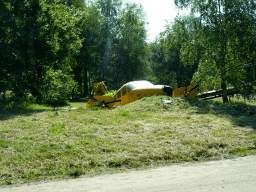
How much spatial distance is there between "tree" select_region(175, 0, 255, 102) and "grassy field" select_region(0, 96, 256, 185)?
3.55m

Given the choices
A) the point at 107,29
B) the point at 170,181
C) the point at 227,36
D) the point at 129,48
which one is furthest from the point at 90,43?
the point at 170,181


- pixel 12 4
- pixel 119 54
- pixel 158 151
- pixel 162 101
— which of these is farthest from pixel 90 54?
pixel 158 151

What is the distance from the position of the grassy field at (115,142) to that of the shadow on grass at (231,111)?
0.04m

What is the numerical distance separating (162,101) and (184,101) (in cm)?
112

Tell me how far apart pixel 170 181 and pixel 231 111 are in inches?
302

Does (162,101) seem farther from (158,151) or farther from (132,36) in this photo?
(132,36)

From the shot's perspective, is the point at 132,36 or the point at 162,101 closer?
the point at 162,101

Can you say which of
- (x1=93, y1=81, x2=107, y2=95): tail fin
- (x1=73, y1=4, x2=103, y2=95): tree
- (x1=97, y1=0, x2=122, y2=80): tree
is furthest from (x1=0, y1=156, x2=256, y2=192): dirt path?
(x1=97, y1=0, x2=122, y2=80): tree

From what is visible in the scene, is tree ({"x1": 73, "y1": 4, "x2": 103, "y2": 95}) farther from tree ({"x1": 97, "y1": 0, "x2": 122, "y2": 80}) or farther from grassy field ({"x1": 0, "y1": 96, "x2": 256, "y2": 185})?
grassy field ({"x1": 0, "y1": 96, "x2": 256, "y2": 185})

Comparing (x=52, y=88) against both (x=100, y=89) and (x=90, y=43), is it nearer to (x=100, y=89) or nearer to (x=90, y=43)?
(x=100, y=89)

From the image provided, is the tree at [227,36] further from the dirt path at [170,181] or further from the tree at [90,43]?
the tree at [90,43]

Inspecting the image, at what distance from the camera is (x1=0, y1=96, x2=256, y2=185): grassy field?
4.98 m

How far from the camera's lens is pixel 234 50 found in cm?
1264

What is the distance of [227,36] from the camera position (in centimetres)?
1252
